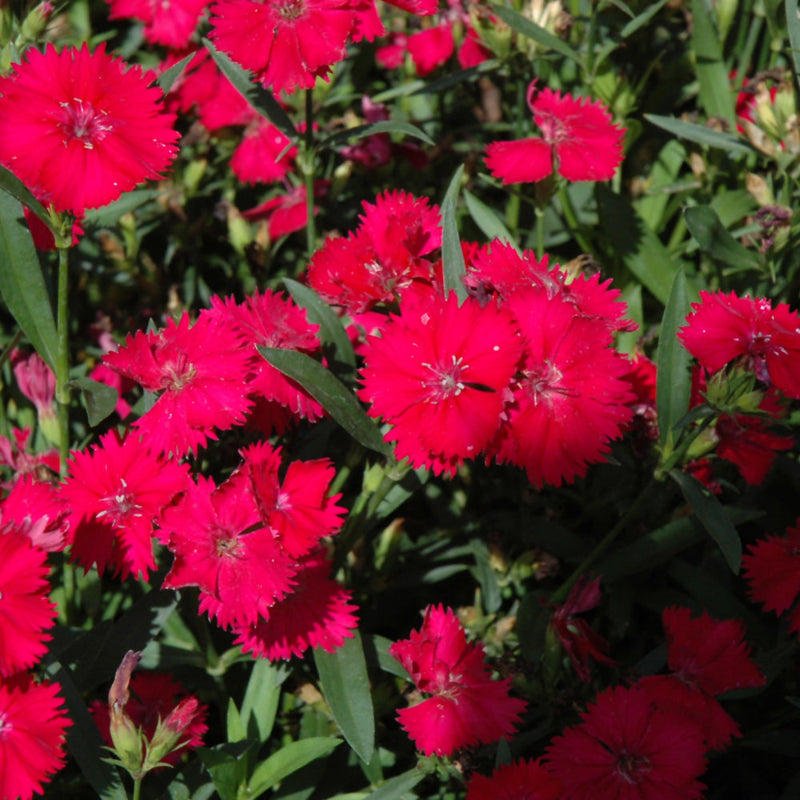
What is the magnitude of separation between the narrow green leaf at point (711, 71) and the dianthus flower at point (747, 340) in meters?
0.87

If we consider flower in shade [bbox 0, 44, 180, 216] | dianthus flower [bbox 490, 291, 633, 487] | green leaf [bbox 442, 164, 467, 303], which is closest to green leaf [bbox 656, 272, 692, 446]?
dianthus flower [bbox 490, 291, 633, 487]

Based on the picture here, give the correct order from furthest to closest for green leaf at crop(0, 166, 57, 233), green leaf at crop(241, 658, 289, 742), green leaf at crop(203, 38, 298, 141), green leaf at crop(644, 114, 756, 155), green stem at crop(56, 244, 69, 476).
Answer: green leaf at crop(644, 114, 756, 155) < green leaf at crop(203, 38, 298, 141) < green leaf at crop(241, 658, 289, 742) < green stem at crop(56, 244, 69, 476) < green leaf at crop(0, 166, 57, 233)

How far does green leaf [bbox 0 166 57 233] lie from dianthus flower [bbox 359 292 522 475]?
0.43 meters

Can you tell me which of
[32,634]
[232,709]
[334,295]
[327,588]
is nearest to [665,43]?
[334,295]

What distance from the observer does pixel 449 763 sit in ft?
3.96

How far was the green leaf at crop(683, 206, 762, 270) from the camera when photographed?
1.56 metres

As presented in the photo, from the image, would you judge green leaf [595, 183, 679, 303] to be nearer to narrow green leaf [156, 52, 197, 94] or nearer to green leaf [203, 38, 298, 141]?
green leaf [203, 38, 298, 141]

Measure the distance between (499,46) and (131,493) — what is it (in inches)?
43.7

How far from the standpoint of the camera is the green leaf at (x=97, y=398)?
118 centimetres

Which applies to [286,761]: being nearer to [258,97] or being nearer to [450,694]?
[450,694]

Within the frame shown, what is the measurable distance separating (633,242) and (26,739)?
131 centimetres

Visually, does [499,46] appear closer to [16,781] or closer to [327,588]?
[327,588]

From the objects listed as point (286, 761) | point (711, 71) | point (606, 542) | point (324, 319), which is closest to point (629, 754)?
point (606, 542)

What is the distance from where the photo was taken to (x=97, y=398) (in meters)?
1.20
